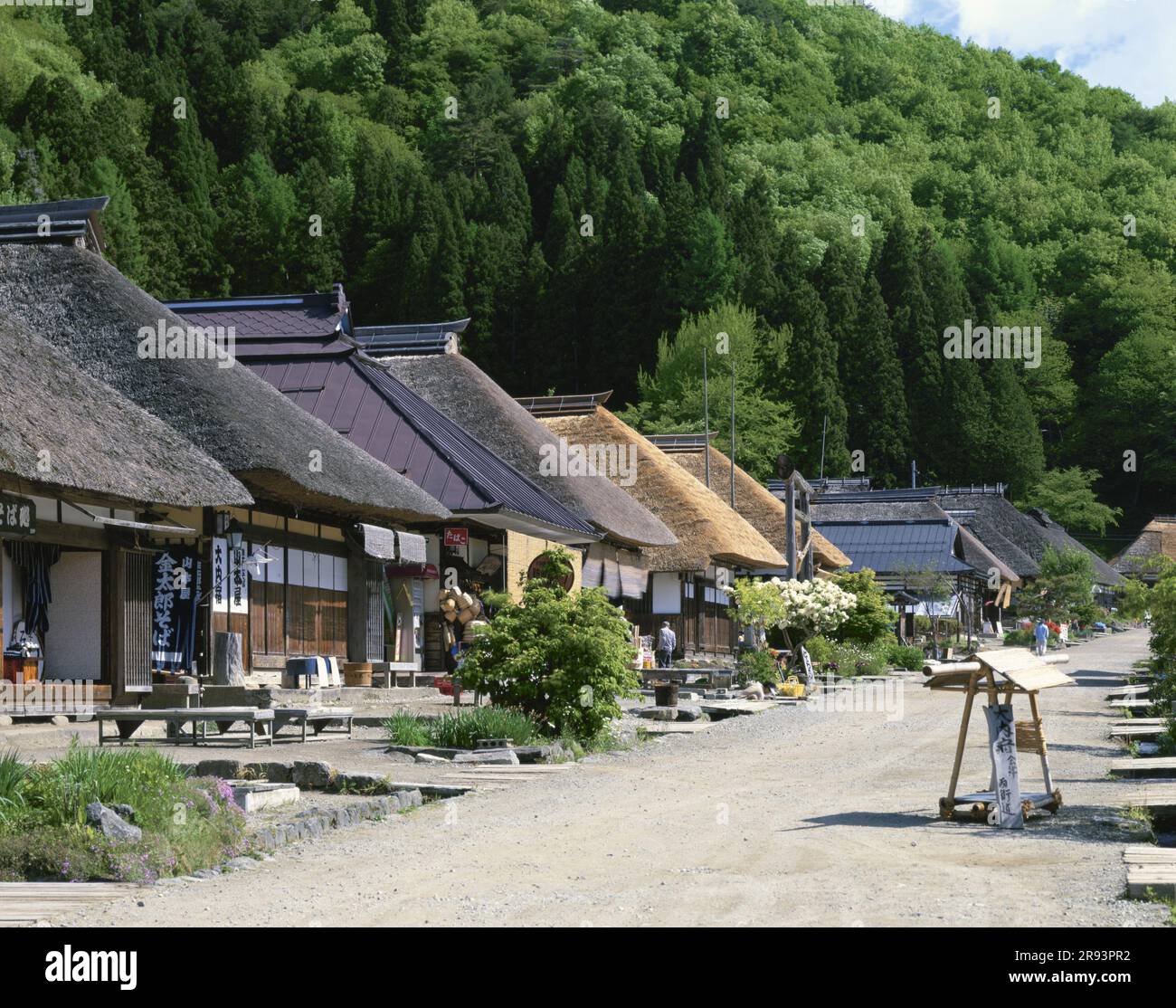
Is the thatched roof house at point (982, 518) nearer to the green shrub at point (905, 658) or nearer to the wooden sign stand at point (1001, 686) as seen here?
the green shrub at point (905, 658)

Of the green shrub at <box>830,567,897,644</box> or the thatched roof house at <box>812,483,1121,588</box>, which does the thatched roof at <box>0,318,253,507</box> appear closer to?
the green shrub at <box>830,567,897,644</box>

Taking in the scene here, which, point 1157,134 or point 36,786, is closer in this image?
point 36,786

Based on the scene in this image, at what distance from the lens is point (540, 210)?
8256cm

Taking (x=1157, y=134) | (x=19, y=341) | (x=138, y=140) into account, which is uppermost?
(x=1157, y=134)

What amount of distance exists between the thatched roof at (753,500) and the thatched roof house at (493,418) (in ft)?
37.4

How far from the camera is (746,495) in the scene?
48.5 meters

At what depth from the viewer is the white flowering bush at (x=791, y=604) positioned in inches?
1152

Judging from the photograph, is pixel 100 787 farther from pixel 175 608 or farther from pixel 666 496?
pixel 666 496

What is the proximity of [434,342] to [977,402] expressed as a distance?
170ft

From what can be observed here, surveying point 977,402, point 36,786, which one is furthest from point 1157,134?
point 36,786

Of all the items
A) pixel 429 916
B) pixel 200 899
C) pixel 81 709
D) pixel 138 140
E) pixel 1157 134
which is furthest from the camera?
pixel 1157 134

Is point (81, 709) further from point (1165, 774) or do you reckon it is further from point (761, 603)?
point (761, 603)

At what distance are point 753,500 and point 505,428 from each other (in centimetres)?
1787

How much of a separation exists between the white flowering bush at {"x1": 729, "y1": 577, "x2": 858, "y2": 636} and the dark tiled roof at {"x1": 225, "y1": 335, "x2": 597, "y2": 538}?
3.94m
